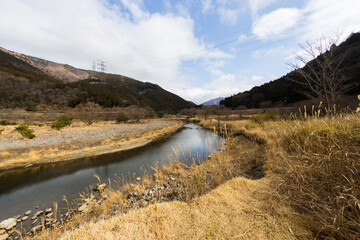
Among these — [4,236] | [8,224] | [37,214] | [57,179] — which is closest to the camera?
[4,236]

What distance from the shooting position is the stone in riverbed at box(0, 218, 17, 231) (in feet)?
12.0

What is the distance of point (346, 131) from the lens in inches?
77.7

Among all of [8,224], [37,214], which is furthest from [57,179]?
[8,224]

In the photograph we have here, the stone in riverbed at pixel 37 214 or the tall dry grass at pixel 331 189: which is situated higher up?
the tall dry grass at pixel 331 189

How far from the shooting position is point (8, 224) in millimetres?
3775

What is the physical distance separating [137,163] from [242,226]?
8300mm

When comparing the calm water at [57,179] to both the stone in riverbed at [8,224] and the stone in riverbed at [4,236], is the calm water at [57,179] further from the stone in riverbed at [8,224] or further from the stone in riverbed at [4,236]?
the stone in riverbed at [4,236]

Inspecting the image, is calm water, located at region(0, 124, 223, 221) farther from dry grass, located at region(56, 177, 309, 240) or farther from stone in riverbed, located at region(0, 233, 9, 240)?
dry grass, located at region(56, 177, 309, 240)

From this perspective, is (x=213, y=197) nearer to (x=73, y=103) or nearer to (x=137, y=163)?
(x=137, y=163)

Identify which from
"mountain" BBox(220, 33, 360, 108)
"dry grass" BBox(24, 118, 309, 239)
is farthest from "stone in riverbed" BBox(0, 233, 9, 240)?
"mountain" BBox(220, 33, 360, 108)

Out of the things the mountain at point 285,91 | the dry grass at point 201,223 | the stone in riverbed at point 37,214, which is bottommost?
the stone in riverbed at point 37,214

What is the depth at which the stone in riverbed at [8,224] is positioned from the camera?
12.0ft

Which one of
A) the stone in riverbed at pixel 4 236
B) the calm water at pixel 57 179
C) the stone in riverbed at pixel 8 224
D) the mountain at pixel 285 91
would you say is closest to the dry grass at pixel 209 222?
the calm water at pixel 57 179

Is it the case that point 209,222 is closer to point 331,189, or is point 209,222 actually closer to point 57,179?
point 331,189
